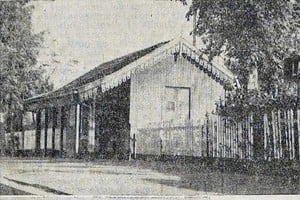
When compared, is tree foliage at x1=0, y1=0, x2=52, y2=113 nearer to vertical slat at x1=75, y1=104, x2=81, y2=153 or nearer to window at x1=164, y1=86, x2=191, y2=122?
vertical slat at x1=75, y1=104, x2=81, y2=153

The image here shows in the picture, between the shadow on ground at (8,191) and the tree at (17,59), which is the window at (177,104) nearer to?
the tree at (17,59)

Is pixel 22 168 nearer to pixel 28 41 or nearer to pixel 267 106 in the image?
pixel 28 41

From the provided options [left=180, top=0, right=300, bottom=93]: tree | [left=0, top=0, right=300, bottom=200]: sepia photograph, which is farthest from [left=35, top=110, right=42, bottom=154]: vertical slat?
[left=180, top=0, right=300, bottom=93]: tree

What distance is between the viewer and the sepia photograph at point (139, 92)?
1.92 metres

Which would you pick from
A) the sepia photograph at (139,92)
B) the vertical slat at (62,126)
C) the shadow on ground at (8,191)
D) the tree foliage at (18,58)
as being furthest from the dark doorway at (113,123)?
the shadow on ground at (8,191)

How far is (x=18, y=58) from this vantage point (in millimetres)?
1890

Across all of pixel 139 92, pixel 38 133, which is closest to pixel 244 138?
pixel 139 92

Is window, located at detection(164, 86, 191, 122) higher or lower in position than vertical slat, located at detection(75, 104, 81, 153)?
higher

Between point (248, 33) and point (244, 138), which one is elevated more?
point (248, 33)

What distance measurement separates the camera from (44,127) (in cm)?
196

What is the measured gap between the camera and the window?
201 cm

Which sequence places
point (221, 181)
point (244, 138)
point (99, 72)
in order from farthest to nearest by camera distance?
point (244, 138), point (221, 181), point (99, 72)

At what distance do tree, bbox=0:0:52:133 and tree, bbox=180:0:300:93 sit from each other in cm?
69

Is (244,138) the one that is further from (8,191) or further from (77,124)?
(8,191)
